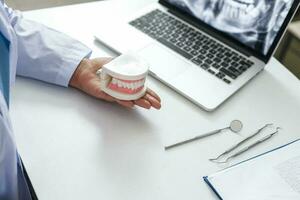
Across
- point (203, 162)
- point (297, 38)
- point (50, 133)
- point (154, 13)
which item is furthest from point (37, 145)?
point (297, 38)

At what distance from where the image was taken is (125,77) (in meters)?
0.69

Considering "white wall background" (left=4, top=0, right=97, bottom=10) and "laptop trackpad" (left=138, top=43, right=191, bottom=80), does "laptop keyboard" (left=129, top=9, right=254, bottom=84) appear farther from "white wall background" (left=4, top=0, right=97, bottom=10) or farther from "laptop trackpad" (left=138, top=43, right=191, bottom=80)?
"white wall background" (left=4, top=0, right=97, bottom=10)

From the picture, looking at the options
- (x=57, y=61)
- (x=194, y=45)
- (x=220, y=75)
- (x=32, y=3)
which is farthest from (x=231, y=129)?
(x=32, y=3)

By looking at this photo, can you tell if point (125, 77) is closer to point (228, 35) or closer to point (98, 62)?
point (98, 62)

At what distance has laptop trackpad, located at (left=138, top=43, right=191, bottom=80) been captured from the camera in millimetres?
836

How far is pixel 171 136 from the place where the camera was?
0.71m

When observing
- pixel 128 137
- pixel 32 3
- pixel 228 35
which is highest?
pixel 228 35

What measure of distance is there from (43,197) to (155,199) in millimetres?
182

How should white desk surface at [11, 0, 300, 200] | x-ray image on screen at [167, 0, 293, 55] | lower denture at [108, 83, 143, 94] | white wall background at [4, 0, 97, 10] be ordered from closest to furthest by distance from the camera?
white desk surface at [11, 0, 300, 200] < lower denture at [108, 83, 143, 94] < x-ray image on screen at [167, 0, 293, 55] < white wall background at [4, 0, 97, 10]

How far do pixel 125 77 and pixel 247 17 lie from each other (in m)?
0.36

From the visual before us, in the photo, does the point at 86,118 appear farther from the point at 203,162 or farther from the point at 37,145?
the point at 203,162

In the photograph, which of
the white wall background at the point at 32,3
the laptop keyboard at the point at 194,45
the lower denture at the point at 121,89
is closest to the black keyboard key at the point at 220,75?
the laptop keyboard at the point at 194,45

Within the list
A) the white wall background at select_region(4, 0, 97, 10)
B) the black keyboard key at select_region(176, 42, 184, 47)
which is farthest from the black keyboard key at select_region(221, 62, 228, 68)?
the white wall background at select_region(4, 0, 97, 10)

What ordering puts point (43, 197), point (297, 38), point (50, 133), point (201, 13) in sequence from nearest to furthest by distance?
Answer: point (43, 197) → point (50, 133) → point (201, 13) → point (297, 38)
